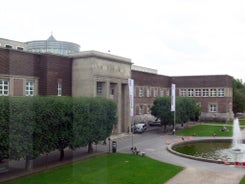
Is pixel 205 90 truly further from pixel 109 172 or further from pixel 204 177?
pixel 109 172

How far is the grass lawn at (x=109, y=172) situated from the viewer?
17.9 meters

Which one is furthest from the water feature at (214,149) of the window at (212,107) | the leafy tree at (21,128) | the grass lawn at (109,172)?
the window at (212,107)

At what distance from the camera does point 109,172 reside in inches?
791

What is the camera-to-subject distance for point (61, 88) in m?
33.7

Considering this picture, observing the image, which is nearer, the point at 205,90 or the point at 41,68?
the point at 41,68

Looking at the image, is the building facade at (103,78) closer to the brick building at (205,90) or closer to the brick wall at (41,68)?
the brick wall at (41,68)

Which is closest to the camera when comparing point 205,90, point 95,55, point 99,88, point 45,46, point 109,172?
point 109,172

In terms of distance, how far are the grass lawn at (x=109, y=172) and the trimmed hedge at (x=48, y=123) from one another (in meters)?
1.79

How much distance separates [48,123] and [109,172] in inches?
219

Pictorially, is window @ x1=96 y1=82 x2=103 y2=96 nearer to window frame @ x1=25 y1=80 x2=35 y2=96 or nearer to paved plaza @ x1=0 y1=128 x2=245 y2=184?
paved plaza @ x1=0 y1=128 x2=245 y2=184

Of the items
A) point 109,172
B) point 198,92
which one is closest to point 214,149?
point 109,172

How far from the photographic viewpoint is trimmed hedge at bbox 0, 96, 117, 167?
58.7 ft

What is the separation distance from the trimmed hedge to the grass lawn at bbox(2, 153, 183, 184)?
5.87 feet

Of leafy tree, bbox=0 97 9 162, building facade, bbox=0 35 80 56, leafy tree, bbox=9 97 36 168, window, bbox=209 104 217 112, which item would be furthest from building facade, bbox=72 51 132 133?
window, bbox=209 104 217 112
